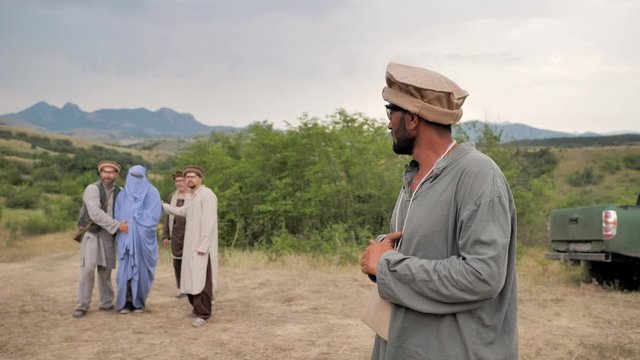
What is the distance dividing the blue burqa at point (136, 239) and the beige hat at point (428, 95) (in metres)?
6.99

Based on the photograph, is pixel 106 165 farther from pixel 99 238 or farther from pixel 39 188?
pixel 39 188

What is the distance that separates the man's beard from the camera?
223 cm

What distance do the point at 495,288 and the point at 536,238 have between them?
57.5ft

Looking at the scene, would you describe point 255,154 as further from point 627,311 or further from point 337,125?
point 627,311

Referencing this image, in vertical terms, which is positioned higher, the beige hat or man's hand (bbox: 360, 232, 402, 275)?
the beige hat

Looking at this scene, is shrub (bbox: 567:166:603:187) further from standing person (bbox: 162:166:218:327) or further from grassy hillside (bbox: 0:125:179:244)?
standing person (bbox: 162:166:218:327)

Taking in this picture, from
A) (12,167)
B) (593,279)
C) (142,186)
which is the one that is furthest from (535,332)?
(12,167)

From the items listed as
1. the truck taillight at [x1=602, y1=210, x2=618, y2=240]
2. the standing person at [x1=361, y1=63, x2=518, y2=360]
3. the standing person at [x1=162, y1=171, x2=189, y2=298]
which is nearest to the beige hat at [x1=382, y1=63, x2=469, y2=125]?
the standing person at [x1=361, y1=63, x2=518, y2=360]

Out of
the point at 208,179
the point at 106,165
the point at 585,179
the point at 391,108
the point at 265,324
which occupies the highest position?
the point at 391,108

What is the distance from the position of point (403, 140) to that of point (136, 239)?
7.02 m

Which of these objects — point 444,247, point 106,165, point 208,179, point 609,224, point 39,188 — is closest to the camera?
point 444,247

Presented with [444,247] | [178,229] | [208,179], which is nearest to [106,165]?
[178,229]

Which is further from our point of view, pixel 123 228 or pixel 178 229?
pixel 178 229

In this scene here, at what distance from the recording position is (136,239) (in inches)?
340
